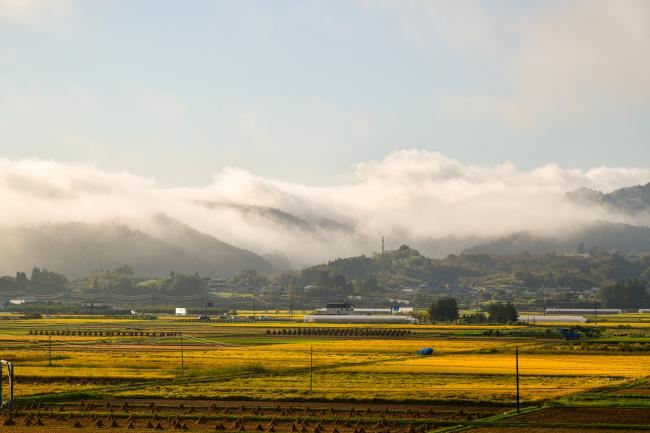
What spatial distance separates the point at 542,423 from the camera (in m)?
62.2

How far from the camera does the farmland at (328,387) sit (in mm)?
64500

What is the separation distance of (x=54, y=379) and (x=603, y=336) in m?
102

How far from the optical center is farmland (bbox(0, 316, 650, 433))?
6450cm

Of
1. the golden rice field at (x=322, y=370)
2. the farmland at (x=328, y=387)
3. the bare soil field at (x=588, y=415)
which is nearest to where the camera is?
the bare soil field at (x=588, y=415)

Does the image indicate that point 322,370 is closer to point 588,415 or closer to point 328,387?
point 328,387

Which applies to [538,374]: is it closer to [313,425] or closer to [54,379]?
[313,425]

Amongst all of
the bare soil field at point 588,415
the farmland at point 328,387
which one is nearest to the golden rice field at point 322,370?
the farmland at point 328,387

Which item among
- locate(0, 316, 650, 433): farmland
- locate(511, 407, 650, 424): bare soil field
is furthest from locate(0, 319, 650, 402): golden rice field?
A: locate(511, 407, 650, 424): bare soil field

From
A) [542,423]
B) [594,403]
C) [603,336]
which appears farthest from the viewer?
[603,336]

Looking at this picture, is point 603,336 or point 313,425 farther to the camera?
point 603,336

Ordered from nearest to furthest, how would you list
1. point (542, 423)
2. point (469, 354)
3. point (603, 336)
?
point (542, 423) < point (469, 354) < point (603, 336)

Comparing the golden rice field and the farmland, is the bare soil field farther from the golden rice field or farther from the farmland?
the golden rice field

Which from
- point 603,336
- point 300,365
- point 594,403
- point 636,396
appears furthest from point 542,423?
point 603,336

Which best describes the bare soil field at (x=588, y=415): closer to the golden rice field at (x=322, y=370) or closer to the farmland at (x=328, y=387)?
the farmland at (x=328, y=387)
